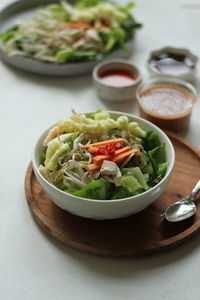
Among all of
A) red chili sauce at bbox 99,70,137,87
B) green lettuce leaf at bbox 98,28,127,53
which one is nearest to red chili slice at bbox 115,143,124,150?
red chili sauce at bbox 99,70,137,87

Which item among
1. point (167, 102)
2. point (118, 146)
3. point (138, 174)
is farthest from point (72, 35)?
point (138, 174)

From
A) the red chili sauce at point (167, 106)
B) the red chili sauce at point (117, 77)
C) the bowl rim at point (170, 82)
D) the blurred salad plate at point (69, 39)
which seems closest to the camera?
the red chili sauce at point (167, 106)

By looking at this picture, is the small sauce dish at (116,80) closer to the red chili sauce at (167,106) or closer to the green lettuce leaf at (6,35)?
the red chili sauce at (167,106)

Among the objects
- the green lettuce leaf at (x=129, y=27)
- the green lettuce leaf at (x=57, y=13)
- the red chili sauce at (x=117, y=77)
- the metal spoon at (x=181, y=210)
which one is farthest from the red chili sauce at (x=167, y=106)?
the green lettuce leaf at (x=57, y=13)

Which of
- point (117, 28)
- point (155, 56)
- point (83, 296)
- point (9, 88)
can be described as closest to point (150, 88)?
point (155, 56)

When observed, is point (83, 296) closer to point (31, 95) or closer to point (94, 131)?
point (94, 131)

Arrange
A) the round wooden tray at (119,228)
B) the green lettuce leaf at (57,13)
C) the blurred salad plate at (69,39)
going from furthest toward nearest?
1. the green lettuce leaf at (57,13)
2. the blurred salad plate at (69,39)
3. the round wooden tray at (119,228)
